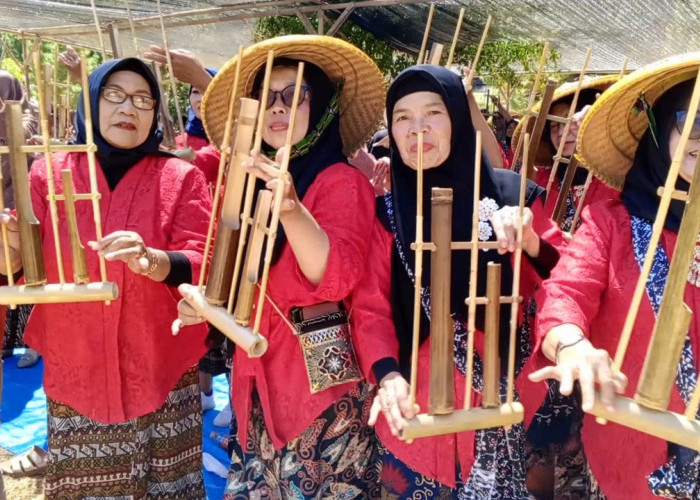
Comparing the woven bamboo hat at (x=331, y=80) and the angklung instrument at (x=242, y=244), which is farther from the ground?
the woven bamboo hat at (x=331, y=80)

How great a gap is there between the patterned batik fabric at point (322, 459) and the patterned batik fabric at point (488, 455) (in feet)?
0.86

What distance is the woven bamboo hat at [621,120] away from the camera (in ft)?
4.69

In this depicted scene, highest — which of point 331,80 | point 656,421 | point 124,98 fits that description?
point 331,80

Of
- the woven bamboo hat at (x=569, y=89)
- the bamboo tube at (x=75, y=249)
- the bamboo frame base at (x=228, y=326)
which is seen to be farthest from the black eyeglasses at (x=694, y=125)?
the bamboo tube at (x=75, y=249)

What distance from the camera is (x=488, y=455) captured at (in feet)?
5.51

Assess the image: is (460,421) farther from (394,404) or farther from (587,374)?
(587,374)

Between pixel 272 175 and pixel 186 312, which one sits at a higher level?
pixel 272 175

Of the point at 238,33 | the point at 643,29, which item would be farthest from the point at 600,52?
the point at 238,33

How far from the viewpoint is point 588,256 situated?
153cm

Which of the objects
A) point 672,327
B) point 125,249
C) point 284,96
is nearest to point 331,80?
point 284,96

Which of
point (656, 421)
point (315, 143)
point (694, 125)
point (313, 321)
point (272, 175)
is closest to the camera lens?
point (656, 421)

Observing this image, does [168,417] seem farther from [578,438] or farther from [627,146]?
[627,146]

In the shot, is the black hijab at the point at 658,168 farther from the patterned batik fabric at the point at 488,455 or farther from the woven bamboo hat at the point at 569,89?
the woven bamboo hat at the point at 569,89

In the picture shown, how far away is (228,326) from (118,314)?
27.1 inches
